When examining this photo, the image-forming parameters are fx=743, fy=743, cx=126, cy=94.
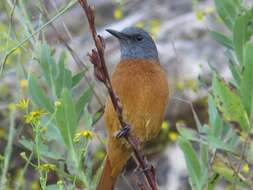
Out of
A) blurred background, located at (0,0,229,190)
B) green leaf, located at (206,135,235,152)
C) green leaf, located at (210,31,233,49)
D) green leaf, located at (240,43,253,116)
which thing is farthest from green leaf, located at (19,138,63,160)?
blurred background, located at (0,0,229,190)

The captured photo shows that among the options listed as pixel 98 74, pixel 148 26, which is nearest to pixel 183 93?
pixel 148 26

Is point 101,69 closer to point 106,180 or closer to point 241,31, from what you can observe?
point 241,31

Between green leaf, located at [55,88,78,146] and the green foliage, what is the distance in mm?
790

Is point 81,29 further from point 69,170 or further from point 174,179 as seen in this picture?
point 69,170

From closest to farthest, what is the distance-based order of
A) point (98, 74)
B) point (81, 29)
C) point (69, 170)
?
point (98, 74) < point (69, 170) < point (81, 29)

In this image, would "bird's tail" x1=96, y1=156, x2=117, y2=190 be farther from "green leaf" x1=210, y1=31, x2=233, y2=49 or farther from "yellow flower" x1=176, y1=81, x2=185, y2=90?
"yellow flower" x1=176, y1=81, x2=185, y2=90

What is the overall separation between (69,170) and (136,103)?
28.3 inches

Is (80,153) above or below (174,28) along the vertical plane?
above

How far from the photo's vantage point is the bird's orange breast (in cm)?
472

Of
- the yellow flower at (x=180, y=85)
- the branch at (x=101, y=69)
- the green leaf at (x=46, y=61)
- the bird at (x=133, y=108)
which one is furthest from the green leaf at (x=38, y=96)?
the yellow flower at (x=180, y=85)

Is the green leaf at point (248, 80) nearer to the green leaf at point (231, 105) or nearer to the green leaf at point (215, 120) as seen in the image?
the green leaf at point (231, 105)

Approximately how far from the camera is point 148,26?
7363 millimetres

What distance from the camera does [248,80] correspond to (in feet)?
13.0

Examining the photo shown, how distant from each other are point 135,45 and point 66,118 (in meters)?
1.63
